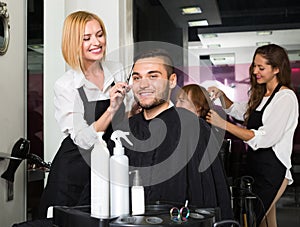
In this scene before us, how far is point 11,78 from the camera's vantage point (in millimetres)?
1867

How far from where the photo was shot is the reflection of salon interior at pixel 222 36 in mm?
2348

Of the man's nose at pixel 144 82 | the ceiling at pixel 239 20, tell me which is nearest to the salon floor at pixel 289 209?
the ceiling at pixel 239 20

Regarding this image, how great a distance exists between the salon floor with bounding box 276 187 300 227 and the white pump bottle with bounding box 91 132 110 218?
1536mm

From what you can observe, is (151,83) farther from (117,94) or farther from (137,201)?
(137,201)

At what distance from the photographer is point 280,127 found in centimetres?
211

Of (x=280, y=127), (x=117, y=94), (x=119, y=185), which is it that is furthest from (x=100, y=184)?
(x=280, y=127)

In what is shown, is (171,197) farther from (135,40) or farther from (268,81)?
(135,40)

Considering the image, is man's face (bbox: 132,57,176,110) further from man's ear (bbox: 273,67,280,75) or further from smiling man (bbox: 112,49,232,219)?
man's ear (bbox: 273,67,280,75)

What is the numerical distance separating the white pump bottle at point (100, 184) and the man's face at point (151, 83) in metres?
0.31

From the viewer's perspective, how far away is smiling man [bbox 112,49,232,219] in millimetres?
1279

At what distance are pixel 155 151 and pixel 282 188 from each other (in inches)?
44.4

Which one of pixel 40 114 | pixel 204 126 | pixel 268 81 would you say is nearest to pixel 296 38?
pixel 268 81

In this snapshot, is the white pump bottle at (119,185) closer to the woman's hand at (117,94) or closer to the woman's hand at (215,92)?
the woman's hand at (117,94)

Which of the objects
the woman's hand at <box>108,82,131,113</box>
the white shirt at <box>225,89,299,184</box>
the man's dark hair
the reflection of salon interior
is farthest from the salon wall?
the white shirt at <box>225,89,299,184</box>
